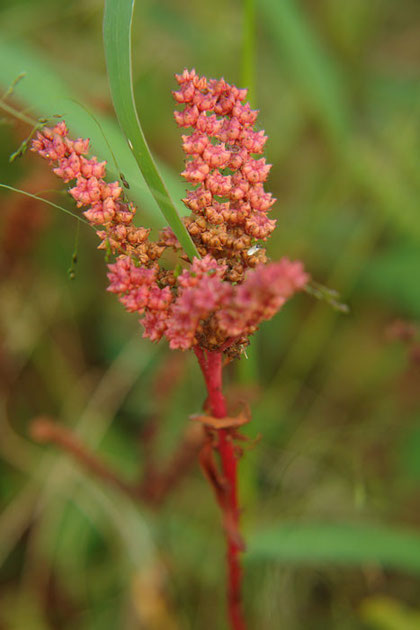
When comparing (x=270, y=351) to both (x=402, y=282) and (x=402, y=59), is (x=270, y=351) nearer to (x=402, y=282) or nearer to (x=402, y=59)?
(x=402, y=282)

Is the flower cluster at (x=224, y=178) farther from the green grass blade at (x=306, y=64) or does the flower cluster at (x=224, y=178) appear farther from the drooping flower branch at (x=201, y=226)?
the green grass blade at (x=306, y=64)

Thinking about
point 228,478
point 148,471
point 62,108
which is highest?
point 62,108

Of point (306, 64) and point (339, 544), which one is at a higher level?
point (306, 64)

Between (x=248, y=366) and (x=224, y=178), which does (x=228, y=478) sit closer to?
(x=224, y=178)

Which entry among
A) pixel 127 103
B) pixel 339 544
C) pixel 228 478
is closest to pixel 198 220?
pixel 127 103

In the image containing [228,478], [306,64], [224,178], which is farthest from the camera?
[306,64]

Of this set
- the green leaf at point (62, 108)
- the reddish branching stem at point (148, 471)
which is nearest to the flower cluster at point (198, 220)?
the green leaf at point (62, 108)
